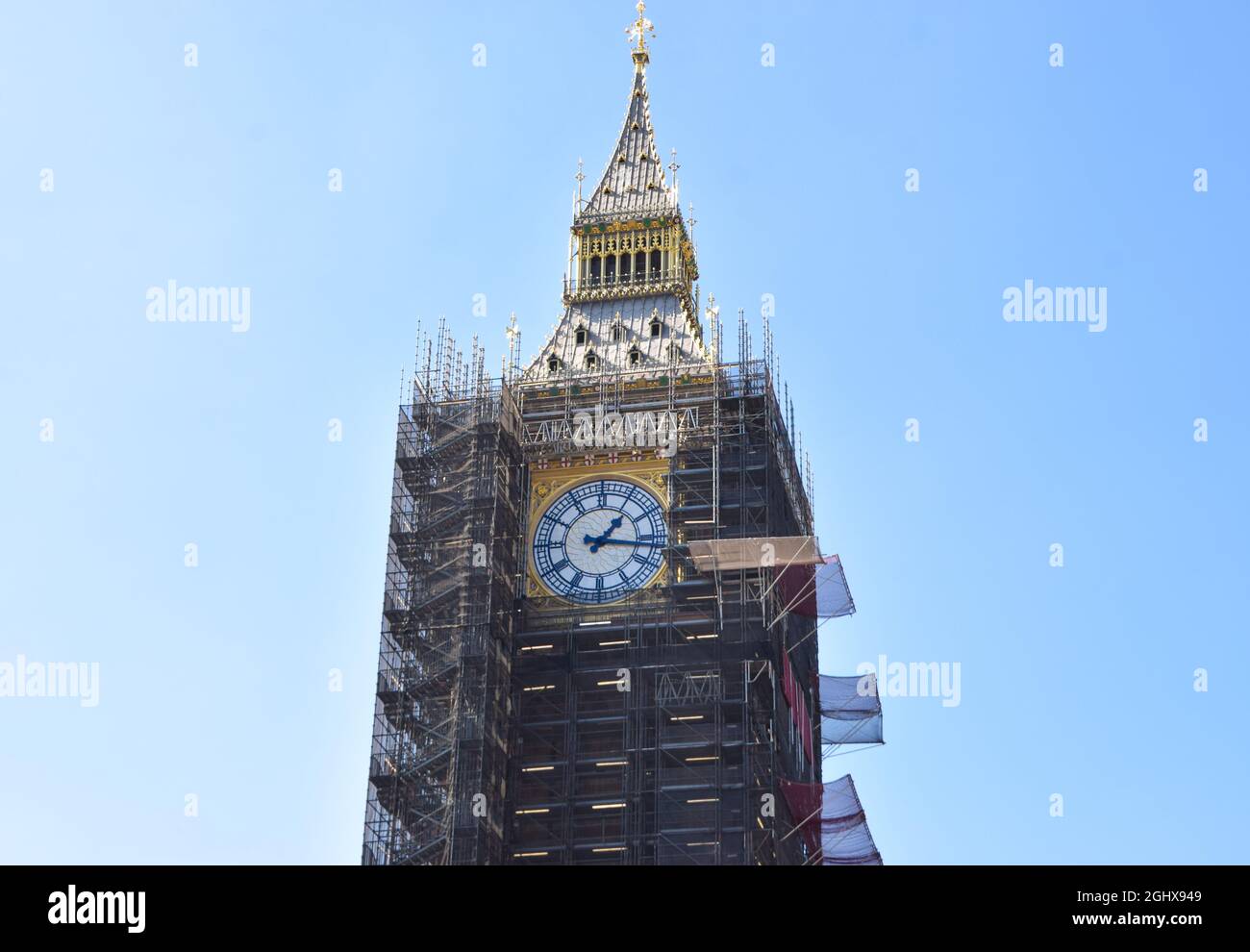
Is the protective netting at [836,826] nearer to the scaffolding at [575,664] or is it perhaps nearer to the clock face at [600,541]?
the scaffolding at [575,664]

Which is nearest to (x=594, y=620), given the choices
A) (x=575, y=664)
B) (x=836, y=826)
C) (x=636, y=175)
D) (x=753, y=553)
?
(x=575, y=664)

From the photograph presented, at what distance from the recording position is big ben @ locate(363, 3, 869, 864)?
89.6 meters

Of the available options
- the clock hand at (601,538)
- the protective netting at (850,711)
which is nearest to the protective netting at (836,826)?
the protective netting at (850,711)

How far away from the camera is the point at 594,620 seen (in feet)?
311

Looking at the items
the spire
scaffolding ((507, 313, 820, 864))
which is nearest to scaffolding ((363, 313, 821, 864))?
scaffolding ((507, 313, 820, 864))

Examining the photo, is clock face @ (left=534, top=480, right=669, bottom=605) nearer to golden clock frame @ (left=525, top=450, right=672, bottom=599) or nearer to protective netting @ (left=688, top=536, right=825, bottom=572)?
golden clock frame @ (left=525, top=450, right=672, bottom=599)

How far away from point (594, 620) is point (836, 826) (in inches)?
474

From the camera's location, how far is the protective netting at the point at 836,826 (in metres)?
91.3

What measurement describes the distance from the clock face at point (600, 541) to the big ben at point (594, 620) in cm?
8

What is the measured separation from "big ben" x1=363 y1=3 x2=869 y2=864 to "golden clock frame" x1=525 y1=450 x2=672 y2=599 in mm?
77

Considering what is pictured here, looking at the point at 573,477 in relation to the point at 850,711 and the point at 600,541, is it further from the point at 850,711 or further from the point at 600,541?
the point at 850,711
